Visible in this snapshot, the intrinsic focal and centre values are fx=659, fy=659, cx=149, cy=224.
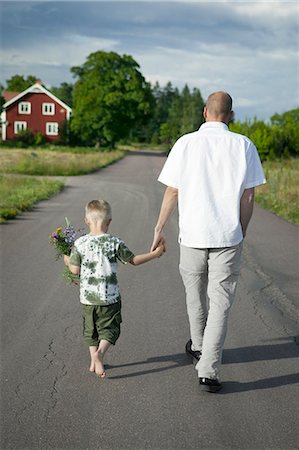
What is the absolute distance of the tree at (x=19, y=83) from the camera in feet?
411

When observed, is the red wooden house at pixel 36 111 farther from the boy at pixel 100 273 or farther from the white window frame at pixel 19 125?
the boy at pixel 100 273

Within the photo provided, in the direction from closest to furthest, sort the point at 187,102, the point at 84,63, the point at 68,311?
the point at 68,311 < the point at 84,63 < the point at 187,102

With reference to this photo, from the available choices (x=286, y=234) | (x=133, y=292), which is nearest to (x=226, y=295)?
(x=133, y=292)

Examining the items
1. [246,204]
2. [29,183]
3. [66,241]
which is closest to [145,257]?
[66,241]

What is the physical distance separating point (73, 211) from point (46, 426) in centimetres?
1209

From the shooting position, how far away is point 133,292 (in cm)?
776

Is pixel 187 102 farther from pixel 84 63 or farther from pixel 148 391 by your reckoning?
pixel 148 391

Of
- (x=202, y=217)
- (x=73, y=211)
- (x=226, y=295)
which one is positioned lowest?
(x=73, y=211)

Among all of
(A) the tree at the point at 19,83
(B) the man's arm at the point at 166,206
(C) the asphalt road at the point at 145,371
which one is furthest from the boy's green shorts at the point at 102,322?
(A) the tree at the point at 19,83

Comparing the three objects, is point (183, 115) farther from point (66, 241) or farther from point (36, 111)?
point (66, 241)

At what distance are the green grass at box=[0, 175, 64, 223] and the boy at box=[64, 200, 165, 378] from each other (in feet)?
29.7

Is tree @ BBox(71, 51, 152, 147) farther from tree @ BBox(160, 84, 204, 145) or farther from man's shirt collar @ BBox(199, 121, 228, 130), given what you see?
man's shirt collar @ BBox(199, 121, 228, 130)

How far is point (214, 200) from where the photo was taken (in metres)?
4.70

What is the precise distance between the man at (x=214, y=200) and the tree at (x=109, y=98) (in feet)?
219
